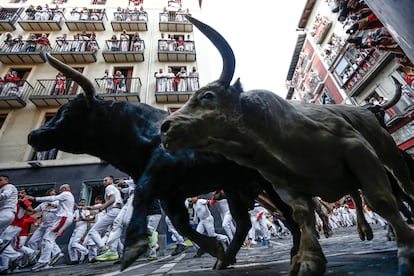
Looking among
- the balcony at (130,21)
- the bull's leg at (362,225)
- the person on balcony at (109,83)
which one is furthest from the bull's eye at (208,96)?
the balcony at (130,21)

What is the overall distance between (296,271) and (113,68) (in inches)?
784

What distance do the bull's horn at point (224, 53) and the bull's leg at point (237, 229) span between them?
1.90 metres

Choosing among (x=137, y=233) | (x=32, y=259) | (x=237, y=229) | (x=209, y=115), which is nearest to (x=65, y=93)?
(x=32, y=259)

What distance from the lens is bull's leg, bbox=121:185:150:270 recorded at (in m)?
1.87

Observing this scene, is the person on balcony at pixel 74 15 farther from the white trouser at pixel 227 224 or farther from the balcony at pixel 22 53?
the white trouser at pixel 227 224

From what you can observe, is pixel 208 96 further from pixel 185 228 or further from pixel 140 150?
pixel 185 228

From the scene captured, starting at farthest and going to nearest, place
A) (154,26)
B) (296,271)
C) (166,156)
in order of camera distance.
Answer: (154,26), (166,156), (296,271)

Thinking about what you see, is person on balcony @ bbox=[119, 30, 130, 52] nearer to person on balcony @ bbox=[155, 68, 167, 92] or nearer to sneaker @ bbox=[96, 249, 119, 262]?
person on balcony @ bbox=[155, 68, 167, 92]

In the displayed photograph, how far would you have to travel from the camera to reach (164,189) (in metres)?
2.43

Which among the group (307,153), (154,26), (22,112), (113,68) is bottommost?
(307,153)

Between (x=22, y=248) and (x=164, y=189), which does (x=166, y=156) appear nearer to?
(x=164, y=189)

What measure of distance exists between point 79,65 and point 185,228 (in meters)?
19.5

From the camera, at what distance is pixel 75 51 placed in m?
17.9

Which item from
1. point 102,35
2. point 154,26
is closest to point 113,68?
point 102,35
